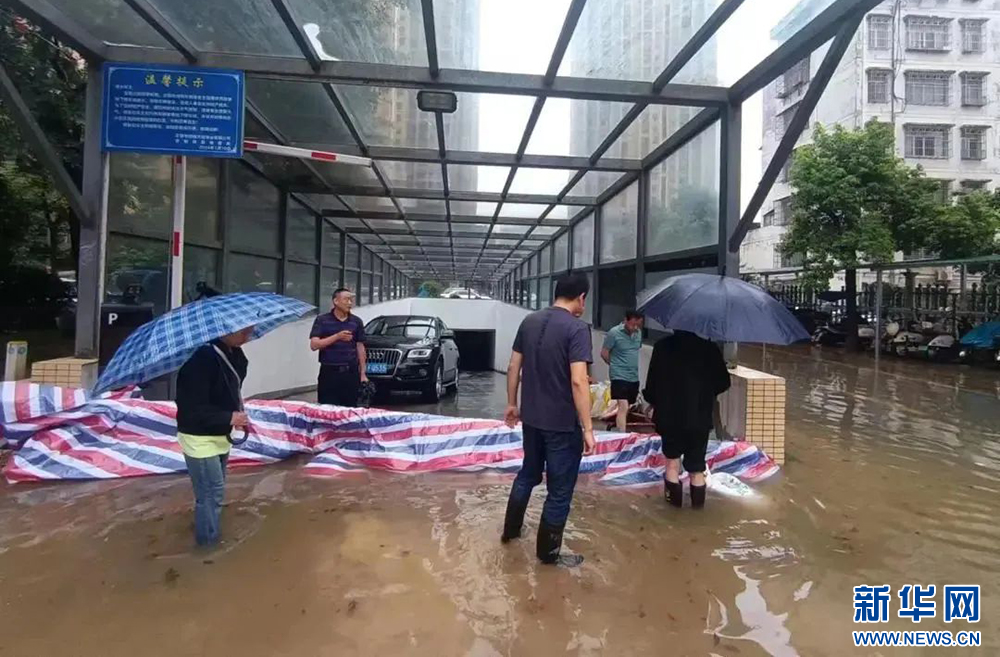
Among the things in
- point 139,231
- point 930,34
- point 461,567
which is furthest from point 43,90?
point 930,34

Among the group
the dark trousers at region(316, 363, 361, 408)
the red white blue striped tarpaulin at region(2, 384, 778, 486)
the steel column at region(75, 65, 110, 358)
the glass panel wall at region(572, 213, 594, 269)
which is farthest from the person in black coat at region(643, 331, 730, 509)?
the glass panel wall at region(572, 213, 594, 269)

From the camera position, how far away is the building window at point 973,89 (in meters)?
28.5

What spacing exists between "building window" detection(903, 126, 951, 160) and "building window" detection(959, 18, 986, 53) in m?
4.23

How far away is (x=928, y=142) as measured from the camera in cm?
2850

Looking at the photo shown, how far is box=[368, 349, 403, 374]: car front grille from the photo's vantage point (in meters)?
8.98

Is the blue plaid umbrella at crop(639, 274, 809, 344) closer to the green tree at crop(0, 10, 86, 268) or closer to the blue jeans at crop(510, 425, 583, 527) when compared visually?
the blue jeans at crop(510, 425, 583, 527)

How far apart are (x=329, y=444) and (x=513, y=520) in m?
2.26

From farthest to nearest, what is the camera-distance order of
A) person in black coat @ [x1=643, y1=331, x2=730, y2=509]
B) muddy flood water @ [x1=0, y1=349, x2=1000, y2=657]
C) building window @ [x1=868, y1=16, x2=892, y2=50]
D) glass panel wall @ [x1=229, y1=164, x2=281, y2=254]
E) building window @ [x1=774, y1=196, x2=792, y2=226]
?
building window @ [x1=774, y1=196, x2=792, y2=226]
building window @ [x1=868, y1=16, x2=892, y2=50]
glass panel wall @ [x1=229, y1=164, x2=281, y2=254]
person in black coat @ [x1=643, y1=331, x2=730, y2=509]
muddy flood water @ [x1=0, y1=349, x2=1000, y2=657]

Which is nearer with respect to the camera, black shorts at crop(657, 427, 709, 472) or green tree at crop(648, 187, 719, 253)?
black shorts at crop(657, 427, 709, 472)

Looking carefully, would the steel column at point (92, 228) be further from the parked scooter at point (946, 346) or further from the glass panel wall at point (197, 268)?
the parked scooter at point (946, 346)

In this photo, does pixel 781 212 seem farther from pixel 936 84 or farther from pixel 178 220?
pixel 178 220

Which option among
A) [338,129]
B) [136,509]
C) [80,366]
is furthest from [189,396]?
[338,129]

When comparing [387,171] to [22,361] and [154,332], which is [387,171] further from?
[154,332]

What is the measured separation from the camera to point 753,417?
5.39m
